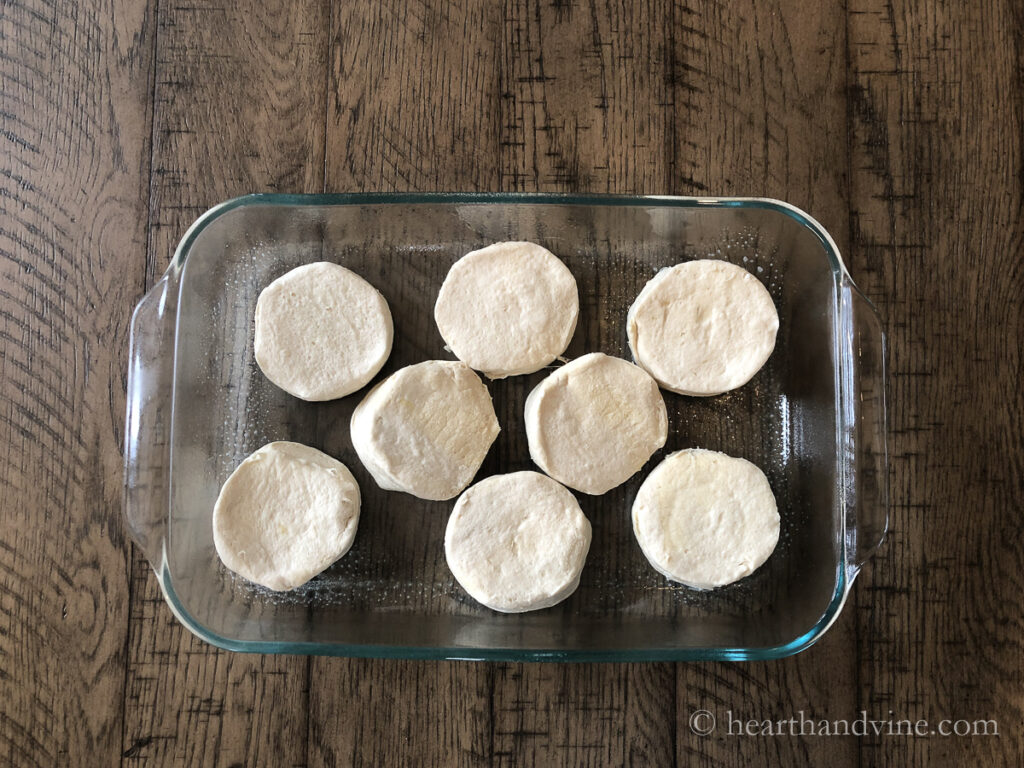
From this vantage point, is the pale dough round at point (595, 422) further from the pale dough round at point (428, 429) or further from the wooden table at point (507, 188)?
the wooden table at point (507, 188)

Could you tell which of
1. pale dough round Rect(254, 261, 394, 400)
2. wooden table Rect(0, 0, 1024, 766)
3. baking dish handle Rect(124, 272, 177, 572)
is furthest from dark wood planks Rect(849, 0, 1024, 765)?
baking dish handle Rect(124, 272, 177, 572)

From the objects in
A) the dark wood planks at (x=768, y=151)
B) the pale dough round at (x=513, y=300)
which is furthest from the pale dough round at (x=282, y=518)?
the dark wood planks at (x=768, y=151)

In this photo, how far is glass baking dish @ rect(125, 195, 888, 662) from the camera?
103 cm

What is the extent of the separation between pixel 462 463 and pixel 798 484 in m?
0.48

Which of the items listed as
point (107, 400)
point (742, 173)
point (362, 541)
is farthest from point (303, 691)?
point (742, 173)

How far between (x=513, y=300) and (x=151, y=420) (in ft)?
1.73

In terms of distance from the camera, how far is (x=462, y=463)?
1.02 meters

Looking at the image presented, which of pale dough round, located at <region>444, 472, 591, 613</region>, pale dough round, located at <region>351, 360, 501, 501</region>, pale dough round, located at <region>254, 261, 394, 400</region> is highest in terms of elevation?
pale dough round, located at <region>254, 261, 394, 400</region>

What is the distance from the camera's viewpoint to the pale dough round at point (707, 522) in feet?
3.32

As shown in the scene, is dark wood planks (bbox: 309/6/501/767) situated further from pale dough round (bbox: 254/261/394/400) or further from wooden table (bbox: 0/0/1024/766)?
pale dough round (bbox: 254/261/394/400)

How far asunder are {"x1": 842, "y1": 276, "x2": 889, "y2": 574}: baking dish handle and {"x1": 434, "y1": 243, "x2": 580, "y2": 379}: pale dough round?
374 millimetres

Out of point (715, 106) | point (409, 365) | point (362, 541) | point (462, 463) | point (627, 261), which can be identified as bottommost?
point (362, 541)

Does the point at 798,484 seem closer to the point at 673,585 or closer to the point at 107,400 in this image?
the point at 673,585

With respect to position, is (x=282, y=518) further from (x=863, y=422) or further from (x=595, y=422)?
(x=863, y=422)
